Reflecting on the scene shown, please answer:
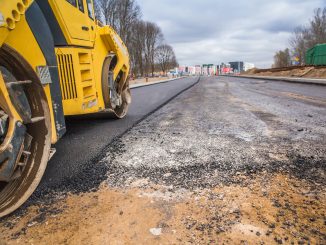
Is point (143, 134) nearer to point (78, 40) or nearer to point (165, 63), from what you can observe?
point (78, 40)

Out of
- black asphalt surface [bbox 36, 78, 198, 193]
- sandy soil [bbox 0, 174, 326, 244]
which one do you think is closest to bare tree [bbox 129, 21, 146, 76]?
black asphalt surface [bbox 36, 78, 198, 193]

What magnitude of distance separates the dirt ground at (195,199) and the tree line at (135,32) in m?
17.1

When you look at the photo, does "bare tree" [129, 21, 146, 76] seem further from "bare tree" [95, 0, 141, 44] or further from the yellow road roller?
the yellow road roller

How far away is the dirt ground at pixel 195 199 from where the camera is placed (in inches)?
83.7

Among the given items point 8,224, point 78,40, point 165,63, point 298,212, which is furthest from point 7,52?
point 165,63

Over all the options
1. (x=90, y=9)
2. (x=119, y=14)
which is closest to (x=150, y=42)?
(x=119, y=14)

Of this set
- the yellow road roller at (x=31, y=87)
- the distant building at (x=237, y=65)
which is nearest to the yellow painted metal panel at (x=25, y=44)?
the yellow road roller at (x=31, y=87)

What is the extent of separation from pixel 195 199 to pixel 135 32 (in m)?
46.8

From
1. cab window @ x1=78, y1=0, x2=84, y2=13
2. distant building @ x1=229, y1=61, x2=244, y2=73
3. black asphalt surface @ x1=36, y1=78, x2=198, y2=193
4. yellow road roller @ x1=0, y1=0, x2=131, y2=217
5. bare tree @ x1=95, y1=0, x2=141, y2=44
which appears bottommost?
distant building @ x1=229, y1=61, x2=244, y2=73

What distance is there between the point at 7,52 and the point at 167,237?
1.86m

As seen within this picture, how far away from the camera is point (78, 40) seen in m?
4.50

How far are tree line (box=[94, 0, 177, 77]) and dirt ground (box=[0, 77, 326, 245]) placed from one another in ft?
56.2

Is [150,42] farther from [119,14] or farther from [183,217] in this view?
[183,217]

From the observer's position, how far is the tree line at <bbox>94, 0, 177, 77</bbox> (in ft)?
106
